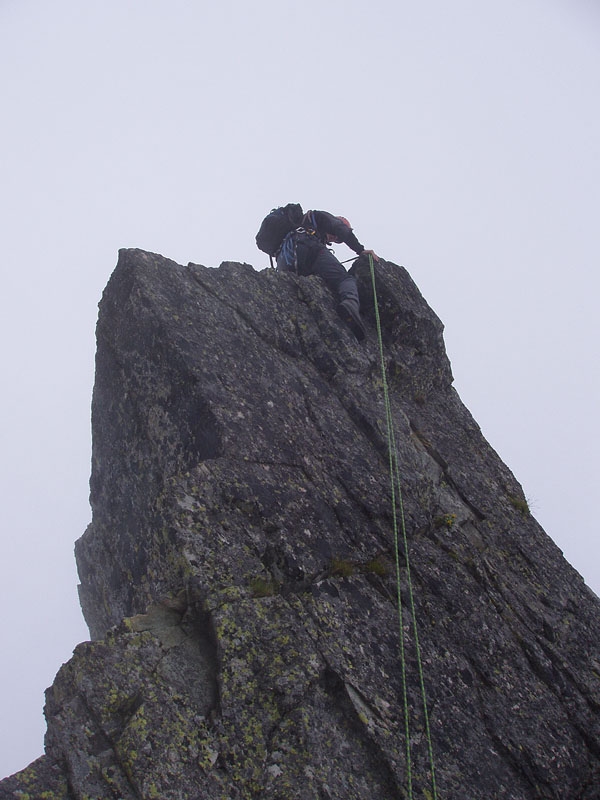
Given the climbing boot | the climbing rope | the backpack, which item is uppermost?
the backpack

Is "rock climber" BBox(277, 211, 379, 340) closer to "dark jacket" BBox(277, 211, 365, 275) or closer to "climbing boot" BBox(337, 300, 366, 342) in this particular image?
"dark jacket" BBox(277, 211, 365, 275)

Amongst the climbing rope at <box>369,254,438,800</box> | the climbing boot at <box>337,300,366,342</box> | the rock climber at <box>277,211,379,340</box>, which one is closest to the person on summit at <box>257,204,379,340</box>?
the rock climber at <box>277,211,379,340</box>

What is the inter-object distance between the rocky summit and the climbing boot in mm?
317

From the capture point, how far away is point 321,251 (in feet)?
44.7

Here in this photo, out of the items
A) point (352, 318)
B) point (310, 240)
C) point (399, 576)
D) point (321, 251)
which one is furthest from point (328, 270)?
point (399, 576)

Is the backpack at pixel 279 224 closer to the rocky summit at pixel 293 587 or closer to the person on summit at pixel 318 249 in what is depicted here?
the person on summit at pixel 318 249

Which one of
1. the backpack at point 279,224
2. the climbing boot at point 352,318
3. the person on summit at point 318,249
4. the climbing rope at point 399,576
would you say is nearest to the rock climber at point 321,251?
the person on summit at point 318,249

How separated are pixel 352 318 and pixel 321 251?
101 inches

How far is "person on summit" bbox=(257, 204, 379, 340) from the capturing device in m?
12.8

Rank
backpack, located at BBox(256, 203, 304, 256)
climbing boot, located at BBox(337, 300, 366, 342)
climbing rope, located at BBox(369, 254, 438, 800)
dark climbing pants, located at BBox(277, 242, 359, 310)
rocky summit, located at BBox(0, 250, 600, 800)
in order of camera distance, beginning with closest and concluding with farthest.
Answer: rocky summit, located at BBox(0, 250, 600, 800)
climbing rope, located at BBox(369, 254, 438, 800)
climbing boot, located at BBox(337, 300, 366, 342)
dark climbing pants, located at BBox(277, 242, 359, 310)
backpack, located at BBox(256, 203, 304, 256)

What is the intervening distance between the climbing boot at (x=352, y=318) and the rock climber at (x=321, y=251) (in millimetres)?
348

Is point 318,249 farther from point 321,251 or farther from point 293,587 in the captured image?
point 293,587

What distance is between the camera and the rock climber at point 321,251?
1275 cm

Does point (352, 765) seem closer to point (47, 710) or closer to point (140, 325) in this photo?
point (47, 710)
